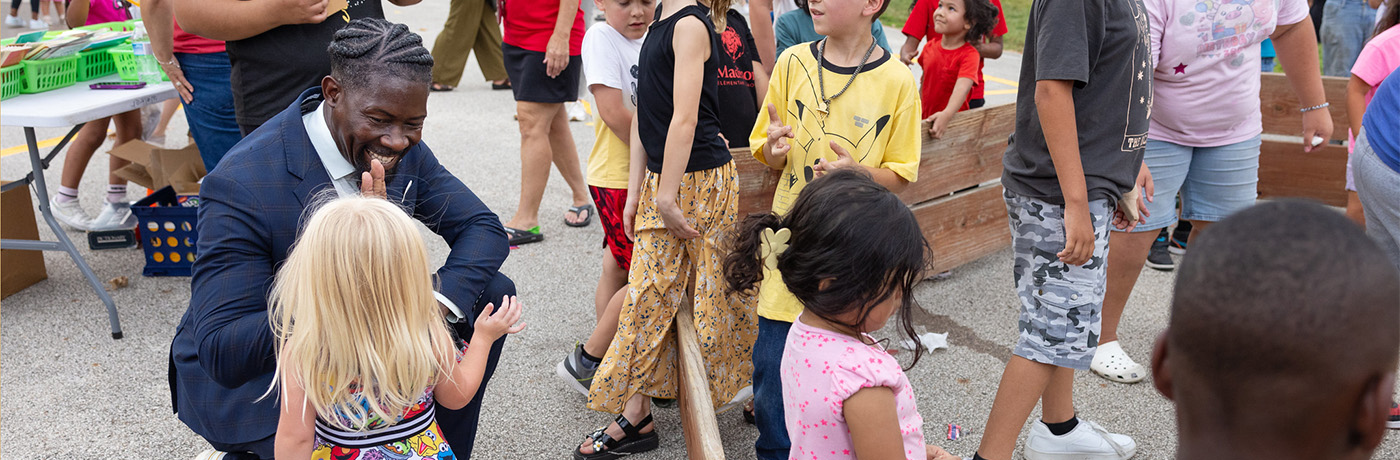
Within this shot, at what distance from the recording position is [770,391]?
2688 millimetres

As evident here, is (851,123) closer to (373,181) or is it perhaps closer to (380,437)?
(373,181)

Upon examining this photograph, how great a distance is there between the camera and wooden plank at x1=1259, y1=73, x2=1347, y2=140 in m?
4.84

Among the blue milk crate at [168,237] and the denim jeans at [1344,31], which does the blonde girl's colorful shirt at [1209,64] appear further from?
the denim jeans at [1344,31]

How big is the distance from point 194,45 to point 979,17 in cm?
352

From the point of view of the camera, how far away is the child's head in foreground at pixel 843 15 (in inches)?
106

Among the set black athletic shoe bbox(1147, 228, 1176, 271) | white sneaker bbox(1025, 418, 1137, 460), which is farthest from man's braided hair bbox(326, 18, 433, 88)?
A: black athletic shoe bbox(1147, 228, 1176, 271)

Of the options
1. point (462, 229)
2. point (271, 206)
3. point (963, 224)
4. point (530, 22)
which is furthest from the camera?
point (530, 22)

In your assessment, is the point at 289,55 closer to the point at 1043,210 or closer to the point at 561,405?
the point at 561,405

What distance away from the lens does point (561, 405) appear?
334 cm

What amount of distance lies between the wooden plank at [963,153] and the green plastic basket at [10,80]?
147 inches

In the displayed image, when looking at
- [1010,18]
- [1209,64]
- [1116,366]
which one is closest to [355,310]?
[1209,64]

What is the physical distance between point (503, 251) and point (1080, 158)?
4.99ft

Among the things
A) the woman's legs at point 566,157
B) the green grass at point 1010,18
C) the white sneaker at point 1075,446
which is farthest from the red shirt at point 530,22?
the green grass at point 1010,18

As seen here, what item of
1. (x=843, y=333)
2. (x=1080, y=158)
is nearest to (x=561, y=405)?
(x=843, y=333)
